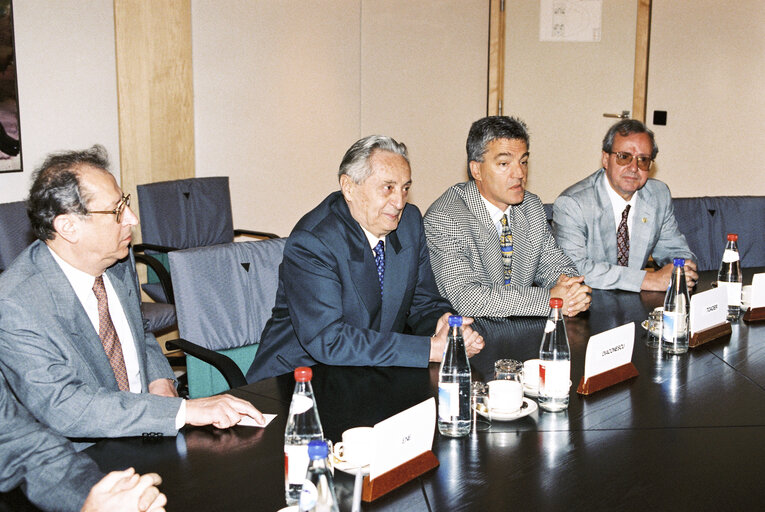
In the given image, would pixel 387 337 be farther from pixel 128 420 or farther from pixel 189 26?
pixel 189 26

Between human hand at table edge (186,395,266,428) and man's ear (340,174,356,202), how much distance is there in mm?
967

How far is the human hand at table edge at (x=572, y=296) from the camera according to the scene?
299cm

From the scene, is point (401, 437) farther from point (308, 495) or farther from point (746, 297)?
point (746, 297)

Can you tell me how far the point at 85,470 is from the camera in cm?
169

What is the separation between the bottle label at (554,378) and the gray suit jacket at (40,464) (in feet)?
3.54

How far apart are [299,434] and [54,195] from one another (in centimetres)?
105

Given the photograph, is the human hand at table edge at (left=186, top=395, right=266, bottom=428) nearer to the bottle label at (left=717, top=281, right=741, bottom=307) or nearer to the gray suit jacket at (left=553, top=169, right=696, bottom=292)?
the bottle label at (left=717, top=281, right=741, bottom=307)

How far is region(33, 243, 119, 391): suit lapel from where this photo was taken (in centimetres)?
213

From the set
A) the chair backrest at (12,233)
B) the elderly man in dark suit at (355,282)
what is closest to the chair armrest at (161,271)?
the chair backrest at (12,233)

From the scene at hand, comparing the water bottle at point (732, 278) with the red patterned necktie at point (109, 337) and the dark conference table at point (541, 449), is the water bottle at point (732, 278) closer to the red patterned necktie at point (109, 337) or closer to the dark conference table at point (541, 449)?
the dark conference table at point (541, 449)

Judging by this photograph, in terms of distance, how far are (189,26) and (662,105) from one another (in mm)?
4047

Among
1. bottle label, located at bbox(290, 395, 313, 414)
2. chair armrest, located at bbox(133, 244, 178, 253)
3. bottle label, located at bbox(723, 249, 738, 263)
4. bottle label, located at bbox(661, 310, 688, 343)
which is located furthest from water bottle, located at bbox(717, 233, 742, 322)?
chair armrest, located at bbox(133, 244, 178, 253)

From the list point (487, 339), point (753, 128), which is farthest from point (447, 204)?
point (753, 128)

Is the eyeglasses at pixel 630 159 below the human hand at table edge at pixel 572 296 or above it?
above
